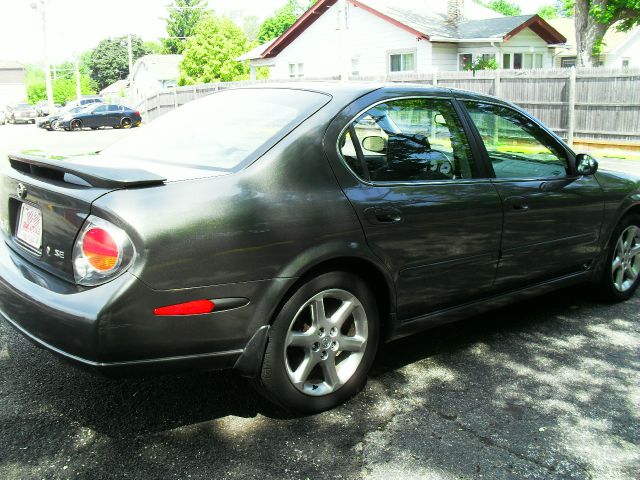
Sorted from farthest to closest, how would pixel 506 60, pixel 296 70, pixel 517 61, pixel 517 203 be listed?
pixel 296 70, pixel 517 61, pixel 506 60, pixel 517 203

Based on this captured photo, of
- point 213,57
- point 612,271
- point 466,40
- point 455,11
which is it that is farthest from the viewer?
point 213,57

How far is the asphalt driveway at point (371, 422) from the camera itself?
2875 millimetres

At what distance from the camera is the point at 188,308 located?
280 centimetres

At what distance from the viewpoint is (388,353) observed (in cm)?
418

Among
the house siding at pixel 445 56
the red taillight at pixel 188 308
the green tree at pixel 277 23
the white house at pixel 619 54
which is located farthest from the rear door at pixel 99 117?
the green tree at pixel 277 23

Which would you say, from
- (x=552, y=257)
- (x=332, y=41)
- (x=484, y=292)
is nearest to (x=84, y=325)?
(x=484, y=292)

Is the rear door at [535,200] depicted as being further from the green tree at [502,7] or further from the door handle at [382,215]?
the green tree at [502,7]

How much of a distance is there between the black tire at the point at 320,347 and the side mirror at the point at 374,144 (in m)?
0.69

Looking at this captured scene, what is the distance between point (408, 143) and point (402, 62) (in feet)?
82.3

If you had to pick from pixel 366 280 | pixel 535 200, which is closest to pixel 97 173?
pixel 366 280

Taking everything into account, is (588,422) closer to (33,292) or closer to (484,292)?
(484,292)

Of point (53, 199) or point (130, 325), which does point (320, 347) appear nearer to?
point (130, 325)

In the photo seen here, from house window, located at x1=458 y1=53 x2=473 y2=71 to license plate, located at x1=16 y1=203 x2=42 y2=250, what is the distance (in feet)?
84.2

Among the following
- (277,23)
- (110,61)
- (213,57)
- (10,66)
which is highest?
(277,23)
